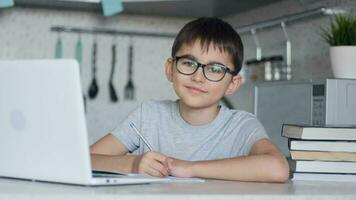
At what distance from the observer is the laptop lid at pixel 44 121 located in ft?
3.18

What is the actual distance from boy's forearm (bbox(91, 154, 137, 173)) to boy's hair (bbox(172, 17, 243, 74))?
0.99ft

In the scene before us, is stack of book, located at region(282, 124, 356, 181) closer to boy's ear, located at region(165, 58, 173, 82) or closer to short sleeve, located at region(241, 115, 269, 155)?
short sleeve, located at region(241, 115, 269, 155)

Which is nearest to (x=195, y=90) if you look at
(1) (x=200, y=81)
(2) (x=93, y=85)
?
(1) (x=200, y=81)

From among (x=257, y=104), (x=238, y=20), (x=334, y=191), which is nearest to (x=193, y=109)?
(x=334, y=191)

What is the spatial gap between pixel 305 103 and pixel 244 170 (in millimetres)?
746

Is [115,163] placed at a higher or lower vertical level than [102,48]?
lower

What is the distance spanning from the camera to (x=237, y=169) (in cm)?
127

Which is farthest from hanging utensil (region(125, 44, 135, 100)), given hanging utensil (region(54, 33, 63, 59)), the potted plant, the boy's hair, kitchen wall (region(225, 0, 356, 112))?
the boy's hair

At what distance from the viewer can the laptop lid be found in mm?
968

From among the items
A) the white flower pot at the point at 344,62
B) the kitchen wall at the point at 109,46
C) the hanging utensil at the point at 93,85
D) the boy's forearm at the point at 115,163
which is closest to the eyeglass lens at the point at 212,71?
the boy's forearm at the point at 115,163

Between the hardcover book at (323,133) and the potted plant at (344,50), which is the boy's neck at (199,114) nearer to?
the hardcover book at (323,133)

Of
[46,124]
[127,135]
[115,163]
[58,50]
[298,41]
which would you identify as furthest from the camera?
[58,50]

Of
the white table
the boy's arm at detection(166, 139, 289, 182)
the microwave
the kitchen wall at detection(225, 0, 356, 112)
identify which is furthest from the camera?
the kitchen wall at detection(225, 0, 356, 112)

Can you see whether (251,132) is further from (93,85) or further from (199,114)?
(93,85)
